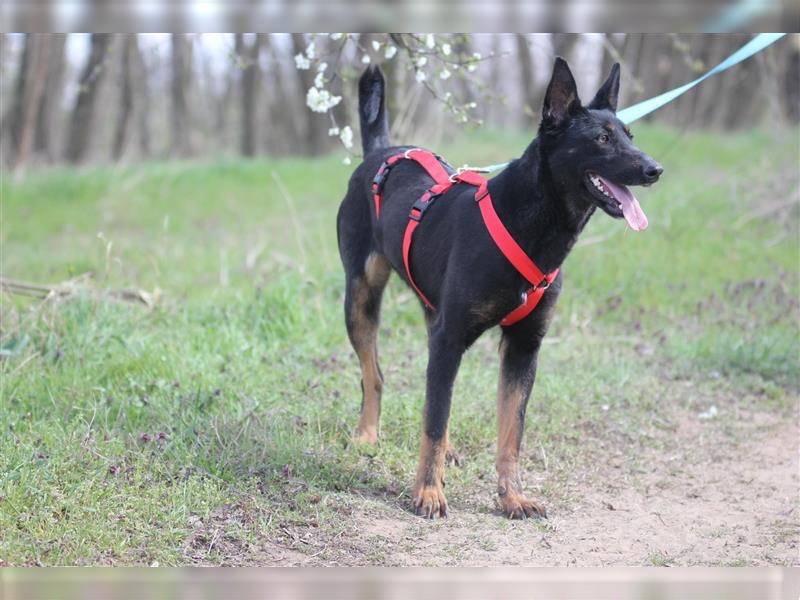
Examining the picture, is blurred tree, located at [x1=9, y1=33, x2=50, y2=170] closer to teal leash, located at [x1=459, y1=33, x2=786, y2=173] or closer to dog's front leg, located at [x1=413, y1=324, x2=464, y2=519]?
teal leash, located at [x1=459, y1=33, x2=786, y2=173]

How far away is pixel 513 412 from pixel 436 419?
40 centimetres

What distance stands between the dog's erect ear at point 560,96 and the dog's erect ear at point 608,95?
235mm

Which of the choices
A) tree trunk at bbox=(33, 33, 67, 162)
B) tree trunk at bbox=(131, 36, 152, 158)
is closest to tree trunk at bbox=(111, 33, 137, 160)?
tree trunk at bbox=(33, 33, 67, 162)

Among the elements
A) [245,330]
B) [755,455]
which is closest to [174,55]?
[245,330]

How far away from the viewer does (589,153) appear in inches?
156

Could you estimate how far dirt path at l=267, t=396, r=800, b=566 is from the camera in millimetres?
4105

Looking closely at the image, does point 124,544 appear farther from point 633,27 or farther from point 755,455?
point 755,455

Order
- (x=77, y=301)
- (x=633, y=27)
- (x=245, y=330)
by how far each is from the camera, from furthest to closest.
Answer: (x=245, y=330)
(x=77, y=301)
(x=633, y=27)

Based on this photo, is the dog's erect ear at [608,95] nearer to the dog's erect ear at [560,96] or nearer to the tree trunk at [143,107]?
the dog's erect ear at [560,96]

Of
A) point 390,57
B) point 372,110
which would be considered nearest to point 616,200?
point 372,110

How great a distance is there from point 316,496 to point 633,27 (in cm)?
244

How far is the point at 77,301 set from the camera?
6.38 meters

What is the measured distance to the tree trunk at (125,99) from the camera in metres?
19.6

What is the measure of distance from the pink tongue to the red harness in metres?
0.47
